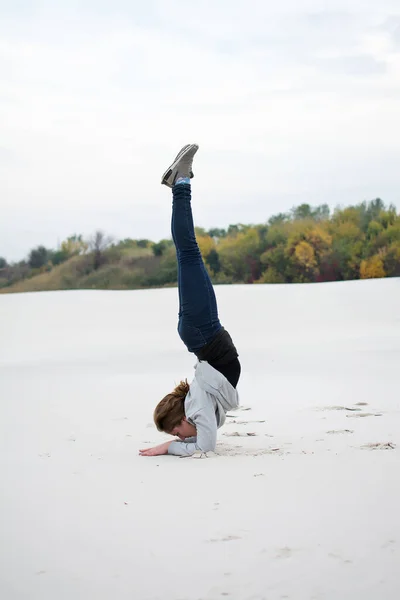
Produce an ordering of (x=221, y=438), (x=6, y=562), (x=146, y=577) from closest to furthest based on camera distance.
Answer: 1. (x=146, y=577)
2. (x=6, y=562)
3. (x=221, y=438)

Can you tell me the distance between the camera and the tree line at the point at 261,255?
21016mm

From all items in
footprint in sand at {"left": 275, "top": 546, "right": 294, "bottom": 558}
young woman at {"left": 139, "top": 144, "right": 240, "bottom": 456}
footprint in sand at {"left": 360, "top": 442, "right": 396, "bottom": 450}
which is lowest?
footprint in sand at {"left": 360, "top": 442, "right": 396, "bottom": 450}

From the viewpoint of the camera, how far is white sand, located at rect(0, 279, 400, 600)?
73.5 inches

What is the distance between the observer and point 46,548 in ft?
6.95

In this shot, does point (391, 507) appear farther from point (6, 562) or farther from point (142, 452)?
point (142, 452)

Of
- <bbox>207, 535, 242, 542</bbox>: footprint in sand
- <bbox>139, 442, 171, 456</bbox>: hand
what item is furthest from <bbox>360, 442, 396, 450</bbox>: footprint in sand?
<bbox>207, 535, 242, 542</bbox>: footprint in sand

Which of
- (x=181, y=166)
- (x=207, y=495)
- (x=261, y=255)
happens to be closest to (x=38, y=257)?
(x=261, y=255)

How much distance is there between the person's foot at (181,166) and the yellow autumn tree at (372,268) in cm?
1740

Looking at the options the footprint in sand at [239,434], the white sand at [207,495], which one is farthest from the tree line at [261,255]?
the footprint in sand at [239,434]

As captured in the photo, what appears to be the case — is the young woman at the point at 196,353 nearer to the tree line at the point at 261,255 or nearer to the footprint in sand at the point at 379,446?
the footprint in sand at the point at 379,446

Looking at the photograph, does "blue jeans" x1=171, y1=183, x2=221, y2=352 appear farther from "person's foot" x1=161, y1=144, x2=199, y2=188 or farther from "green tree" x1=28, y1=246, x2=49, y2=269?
"green tree" x1=28, y1=246, x2=49, y2=269

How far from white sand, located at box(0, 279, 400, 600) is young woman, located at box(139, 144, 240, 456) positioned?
186 millimetres

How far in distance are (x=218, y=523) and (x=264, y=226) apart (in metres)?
23.2

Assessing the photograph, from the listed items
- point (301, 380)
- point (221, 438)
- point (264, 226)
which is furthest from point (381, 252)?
point (221, 438)
